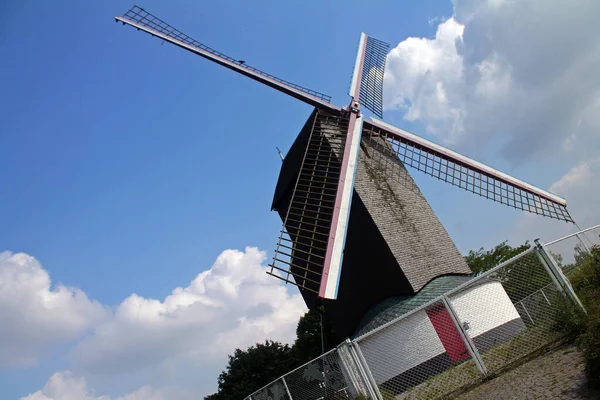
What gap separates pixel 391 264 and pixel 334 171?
10.8ft

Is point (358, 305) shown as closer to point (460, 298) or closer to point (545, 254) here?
point (460, 298)

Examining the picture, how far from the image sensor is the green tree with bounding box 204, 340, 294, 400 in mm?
23459

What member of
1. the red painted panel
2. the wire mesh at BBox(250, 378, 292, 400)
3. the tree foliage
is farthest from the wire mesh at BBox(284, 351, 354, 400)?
the tree foliage

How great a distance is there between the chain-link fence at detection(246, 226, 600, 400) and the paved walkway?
16.6 inches

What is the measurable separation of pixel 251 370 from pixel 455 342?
16.6 meters

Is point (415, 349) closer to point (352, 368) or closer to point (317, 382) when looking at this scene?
point (317, 382)

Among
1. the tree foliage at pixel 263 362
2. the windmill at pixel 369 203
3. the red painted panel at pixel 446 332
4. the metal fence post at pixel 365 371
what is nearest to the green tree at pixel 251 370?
the tree foliage at pixel 263 362

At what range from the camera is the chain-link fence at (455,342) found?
658cm

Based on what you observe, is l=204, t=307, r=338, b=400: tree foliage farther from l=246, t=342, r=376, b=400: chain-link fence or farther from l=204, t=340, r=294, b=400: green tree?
l=246, t=342, r=376, b=400: chain-link fence

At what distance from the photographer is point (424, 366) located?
10.3 metres

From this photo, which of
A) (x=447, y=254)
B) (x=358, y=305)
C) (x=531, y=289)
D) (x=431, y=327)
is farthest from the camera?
(x=358, y=305)

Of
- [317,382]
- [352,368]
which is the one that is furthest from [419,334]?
[352,368]

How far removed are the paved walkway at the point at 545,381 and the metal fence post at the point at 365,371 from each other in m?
1.36

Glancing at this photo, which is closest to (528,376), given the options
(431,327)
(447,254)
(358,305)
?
(431,327)
